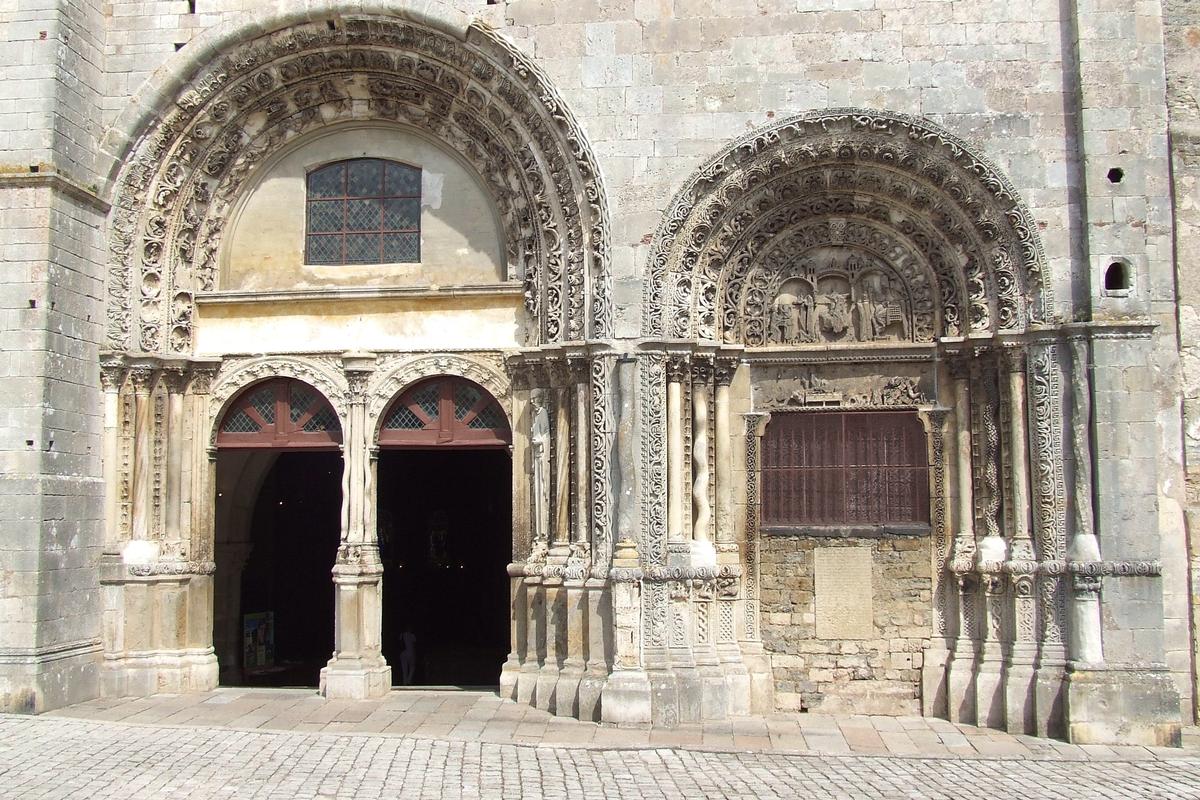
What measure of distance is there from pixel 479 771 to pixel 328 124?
21.3ft

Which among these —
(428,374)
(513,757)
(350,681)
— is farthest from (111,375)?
(513,757)

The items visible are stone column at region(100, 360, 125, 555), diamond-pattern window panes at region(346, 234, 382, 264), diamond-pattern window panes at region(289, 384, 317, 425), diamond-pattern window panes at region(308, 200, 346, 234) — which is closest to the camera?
stone column at region(100, 360, 125, 555)

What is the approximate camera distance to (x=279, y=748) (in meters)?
8.58

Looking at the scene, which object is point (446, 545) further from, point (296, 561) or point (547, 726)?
point (547, 726)

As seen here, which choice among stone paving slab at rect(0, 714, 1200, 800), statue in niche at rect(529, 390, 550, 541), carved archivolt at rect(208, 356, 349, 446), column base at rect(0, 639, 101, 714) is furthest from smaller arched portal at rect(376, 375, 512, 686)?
stone paving slab at rect(0, 714, 1200, 800)

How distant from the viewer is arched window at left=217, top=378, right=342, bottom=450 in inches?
429

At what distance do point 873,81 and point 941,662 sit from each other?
5.12 meters

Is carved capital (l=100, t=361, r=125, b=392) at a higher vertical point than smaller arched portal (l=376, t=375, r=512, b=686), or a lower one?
higher

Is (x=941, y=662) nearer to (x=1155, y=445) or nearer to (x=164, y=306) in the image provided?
(x=1155, y=445)

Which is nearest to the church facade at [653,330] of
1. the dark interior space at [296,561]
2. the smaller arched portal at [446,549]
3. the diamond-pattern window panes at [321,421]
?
the diamond-pattern window panes at [321,421]

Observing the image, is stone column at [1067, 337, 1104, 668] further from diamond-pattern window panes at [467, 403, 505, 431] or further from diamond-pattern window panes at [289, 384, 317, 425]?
diamond-pattern window panes at [289, 384, 317, 425]

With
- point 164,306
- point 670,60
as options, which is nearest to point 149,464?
point 164,306

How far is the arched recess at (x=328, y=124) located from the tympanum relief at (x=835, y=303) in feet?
5.78

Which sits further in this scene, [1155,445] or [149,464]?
[149,464]
